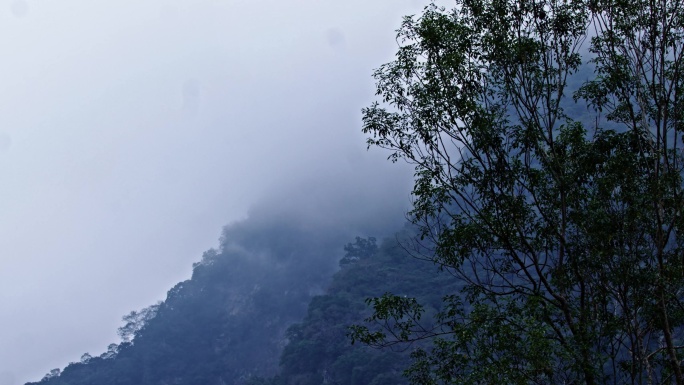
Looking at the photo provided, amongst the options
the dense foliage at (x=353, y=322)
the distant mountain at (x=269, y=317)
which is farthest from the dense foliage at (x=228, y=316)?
the dense foliage at (x=353, y=322)

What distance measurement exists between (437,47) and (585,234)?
12.6ft

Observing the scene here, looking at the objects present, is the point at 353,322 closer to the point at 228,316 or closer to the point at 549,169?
the point at 228,316

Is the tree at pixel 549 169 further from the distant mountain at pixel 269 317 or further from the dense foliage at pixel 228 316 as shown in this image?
the dense foliage at pixel 228 316

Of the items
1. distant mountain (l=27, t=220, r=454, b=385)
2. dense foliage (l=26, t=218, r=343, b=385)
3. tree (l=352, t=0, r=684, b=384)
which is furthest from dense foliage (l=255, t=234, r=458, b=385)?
tree (l=352, t=0, r=684, b=384)

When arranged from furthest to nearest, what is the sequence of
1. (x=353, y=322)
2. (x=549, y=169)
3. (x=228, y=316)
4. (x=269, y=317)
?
(x=228, y=316) → (x=269, y=317) → (x=353, y=322) → (x=549, y=169)

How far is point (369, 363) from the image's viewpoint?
56.5 metres

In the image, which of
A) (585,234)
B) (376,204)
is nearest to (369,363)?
(585,234)

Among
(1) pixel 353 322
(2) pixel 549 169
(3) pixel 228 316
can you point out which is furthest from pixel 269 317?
(2) pixel 549 169

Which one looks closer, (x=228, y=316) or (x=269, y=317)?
(x=269, y=317)

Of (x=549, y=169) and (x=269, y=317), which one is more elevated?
(x=269, y=317)

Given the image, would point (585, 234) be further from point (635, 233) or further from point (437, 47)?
point (437, 47)

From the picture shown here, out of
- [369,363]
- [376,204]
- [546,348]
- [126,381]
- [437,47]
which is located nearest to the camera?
[546,348]

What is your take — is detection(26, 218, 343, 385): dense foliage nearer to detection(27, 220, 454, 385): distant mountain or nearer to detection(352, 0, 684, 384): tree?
detection(27, 220, 454, 385): distant mountain

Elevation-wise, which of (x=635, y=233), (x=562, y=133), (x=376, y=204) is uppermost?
(x=376, y=204)
